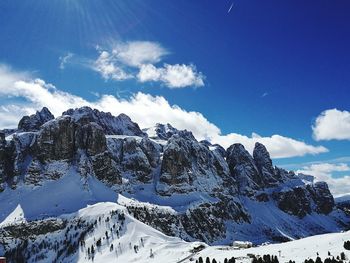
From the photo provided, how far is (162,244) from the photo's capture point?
629ft

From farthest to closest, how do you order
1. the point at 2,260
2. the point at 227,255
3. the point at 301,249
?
the point at 227,255 → the point at 301,249 → the point at 2,260

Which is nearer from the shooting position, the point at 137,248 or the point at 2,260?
the point at 2,260

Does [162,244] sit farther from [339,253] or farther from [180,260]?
[339,253]

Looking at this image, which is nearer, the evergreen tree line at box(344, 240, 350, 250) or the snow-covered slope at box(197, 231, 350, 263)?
the evergreen tree line at box(344, 240, 350, 250)

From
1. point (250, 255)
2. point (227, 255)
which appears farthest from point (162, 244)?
point (250, 255)

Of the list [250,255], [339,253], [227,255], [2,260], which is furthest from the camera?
[227,255]

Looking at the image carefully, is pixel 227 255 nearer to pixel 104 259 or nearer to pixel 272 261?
pixel 272 261

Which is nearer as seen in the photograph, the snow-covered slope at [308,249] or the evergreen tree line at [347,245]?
the evergreen tree line at [347,245]

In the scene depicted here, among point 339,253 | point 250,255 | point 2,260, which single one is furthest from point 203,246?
point 2,260

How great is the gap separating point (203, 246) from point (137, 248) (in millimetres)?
32825

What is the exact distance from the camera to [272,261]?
3883 inches

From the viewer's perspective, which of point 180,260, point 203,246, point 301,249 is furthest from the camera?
point 203,246

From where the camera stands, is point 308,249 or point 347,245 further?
point 308,249

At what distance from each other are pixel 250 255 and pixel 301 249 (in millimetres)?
15014
